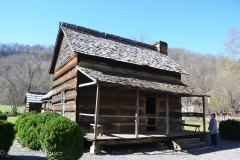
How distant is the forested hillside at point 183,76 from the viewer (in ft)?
103

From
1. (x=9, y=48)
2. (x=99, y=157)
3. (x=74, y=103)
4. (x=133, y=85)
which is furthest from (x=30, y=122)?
(x=9, y=48)

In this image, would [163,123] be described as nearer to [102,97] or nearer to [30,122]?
[102,97]

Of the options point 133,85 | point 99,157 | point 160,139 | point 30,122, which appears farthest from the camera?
point 160,139

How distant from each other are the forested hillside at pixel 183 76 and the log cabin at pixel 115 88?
1990cm

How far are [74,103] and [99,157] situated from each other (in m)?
3.77

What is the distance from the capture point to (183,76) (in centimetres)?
5522

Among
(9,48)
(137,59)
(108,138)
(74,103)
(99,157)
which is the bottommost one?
(99,157)

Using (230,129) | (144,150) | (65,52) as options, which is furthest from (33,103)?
(230,129)

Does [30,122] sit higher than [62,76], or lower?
lower

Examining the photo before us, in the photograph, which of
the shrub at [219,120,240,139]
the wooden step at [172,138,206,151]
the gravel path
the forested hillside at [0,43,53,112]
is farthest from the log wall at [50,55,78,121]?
the forested hillside at [0,43,53,112]

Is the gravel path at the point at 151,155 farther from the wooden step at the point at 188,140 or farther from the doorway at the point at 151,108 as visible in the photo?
the doorway at the point at 151,108

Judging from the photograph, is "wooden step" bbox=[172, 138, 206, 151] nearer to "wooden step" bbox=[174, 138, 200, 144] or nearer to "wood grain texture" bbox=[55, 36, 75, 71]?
"wooden step" bbox=[174, 138, 200, 144]

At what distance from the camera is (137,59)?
45.2ft

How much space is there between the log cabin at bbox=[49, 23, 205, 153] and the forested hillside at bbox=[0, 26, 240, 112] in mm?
19903
